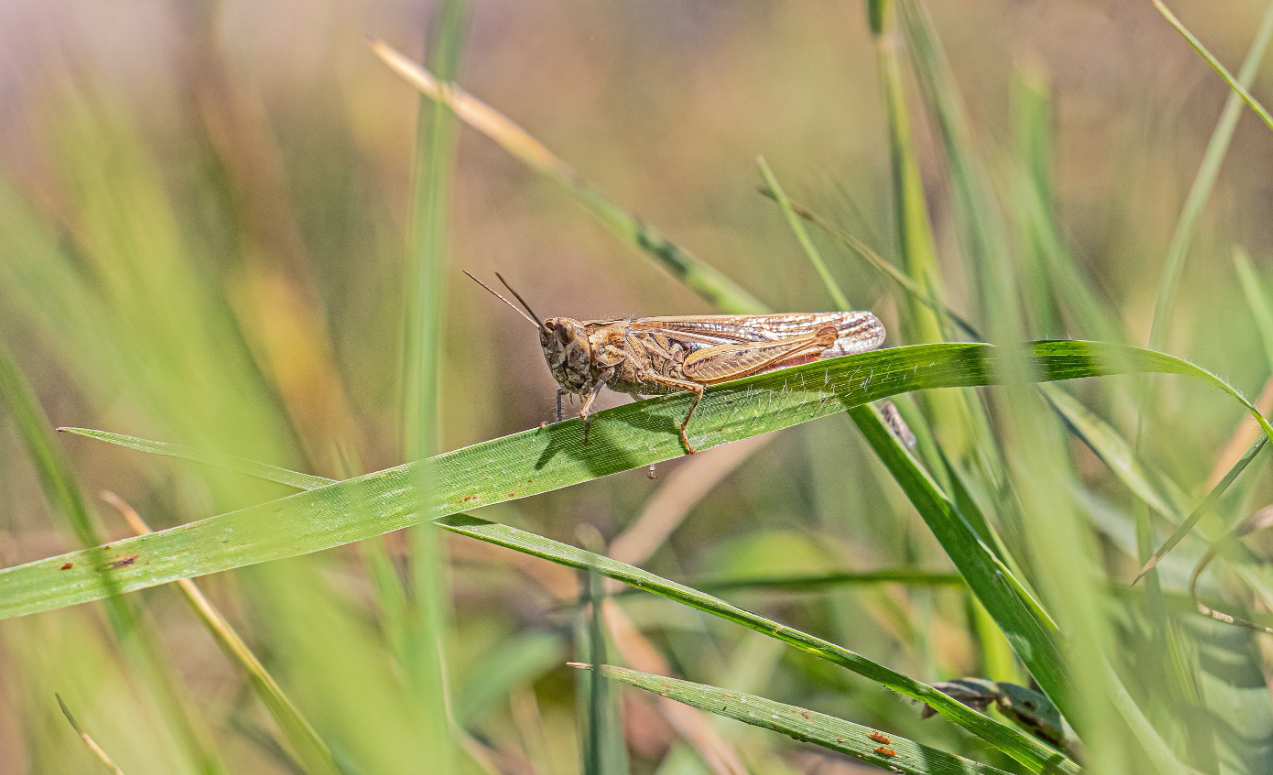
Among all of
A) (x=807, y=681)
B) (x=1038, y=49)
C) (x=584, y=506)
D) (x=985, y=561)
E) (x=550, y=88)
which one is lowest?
(x=985, y=561)

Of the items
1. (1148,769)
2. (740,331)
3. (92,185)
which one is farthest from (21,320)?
(1148,769)

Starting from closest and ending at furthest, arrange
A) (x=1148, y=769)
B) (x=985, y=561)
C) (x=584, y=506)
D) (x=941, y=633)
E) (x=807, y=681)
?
(x=1148, y=769) < (x=985, y=561) < (x=941, y=633) < (x=807, y=681) < (x=584, y=506)

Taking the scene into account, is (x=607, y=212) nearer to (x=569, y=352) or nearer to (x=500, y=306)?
(x=569, y=352)

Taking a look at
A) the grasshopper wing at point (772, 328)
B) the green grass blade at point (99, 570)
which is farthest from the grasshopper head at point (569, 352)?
the green grass blade at point (99, 570)

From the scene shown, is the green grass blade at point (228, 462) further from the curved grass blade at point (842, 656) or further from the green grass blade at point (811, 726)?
the green grass blade at point (811, 726)

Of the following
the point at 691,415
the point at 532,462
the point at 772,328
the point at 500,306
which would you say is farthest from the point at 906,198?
the point at 500,306

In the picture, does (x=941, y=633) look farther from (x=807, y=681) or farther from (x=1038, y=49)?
(x=1038, y=49)
